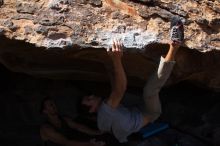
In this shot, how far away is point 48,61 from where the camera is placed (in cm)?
402

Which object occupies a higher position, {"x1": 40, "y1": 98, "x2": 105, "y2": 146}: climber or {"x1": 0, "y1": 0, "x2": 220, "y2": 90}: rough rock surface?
{"x1": 0, "y1": 0, "x2": 220, "y2": 90}: rough rock surface

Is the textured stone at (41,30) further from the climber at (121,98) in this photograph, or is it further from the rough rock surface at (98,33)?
the climber at (121,98)

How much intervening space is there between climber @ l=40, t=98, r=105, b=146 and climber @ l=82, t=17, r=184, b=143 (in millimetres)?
161

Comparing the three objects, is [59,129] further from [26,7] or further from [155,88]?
[26,7]

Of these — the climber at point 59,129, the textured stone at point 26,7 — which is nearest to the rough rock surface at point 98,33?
the textured stone at point 26,7

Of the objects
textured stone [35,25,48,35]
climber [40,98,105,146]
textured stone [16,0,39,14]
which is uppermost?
textured stone [16,0,39,14]

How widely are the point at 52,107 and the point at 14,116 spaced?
54 centimetres

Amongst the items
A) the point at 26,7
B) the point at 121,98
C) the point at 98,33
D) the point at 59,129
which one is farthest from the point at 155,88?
the point at 26,7

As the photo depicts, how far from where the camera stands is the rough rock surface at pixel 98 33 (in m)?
3.55

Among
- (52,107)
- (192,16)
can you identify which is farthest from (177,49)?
(52,107)

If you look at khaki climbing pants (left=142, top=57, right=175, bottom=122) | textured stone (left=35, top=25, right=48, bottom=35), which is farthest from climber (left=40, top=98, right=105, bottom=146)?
textured stone (left=35, top=25, right=48, bottom=35)

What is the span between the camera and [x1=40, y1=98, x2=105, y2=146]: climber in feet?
13.5

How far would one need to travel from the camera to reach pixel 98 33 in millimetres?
3615

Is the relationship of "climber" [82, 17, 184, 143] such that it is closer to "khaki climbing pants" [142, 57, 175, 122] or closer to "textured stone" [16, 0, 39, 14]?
"khaki climbing pants" [142, 57, 175, 122]
